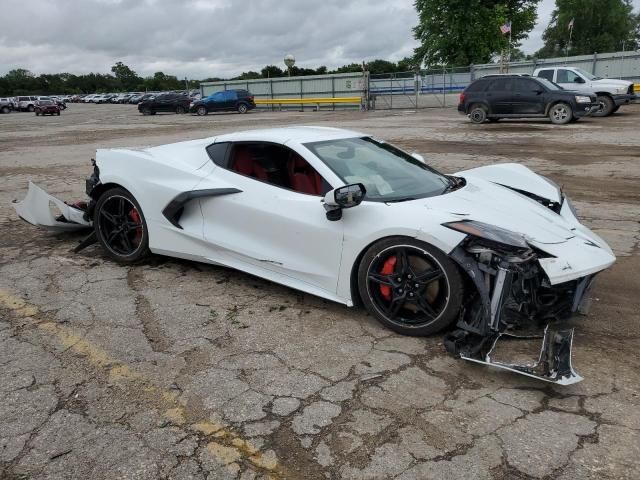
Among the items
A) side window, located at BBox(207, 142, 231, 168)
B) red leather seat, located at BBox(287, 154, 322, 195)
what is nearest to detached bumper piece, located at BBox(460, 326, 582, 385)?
red leather seat, located at BBox(287, 154, 322, 195)

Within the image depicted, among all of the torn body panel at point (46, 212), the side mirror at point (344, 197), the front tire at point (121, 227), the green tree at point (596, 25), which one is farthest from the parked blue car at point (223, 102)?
the green tree at point (596, 25)

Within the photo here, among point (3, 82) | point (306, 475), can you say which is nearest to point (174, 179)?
point (306, 475)

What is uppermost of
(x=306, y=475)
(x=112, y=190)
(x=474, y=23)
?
(x=474, y=23)

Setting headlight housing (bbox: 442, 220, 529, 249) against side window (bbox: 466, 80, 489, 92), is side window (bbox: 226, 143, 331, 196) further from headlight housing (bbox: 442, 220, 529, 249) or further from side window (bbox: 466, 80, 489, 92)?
side window (bbox: 466, 80, 489, 92)

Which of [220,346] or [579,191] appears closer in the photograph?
[220,346]

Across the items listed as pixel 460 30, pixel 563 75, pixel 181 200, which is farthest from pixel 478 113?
pixel 460 30

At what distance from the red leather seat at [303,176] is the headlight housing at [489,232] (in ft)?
3.43

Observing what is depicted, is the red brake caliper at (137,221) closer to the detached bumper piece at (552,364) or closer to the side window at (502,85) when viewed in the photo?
the detached bumper piece at (552,364)

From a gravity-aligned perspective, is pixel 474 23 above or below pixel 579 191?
above

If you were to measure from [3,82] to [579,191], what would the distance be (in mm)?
119471

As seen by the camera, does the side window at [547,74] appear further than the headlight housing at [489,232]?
Yes

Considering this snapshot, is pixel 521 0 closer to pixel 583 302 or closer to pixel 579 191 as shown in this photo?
pixel 579 191

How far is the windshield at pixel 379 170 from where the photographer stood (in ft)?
12.7

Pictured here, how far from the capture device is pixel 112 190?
195 inches
